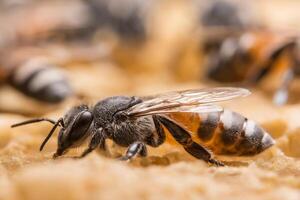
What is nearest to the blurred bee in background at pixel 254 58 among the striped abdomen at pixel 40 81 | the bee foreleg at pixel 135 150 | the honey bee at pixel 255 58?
the honey bee at pixel 255 58

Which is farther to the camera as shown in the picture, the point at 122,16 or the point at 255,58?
the point at 122,16

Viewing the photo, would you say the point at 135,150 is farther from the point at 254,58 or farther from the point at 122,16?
the point at 122,16

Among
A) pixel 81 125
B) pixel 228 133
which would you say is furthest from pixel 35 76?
pixel 228 133

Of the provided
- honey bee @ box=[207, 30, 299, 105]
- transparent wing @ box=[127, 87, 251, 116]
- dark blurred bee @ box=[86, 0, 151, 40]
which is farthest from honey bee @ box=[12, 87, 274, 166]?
dark blurred bee @ box=[86, 0, 151, 40]

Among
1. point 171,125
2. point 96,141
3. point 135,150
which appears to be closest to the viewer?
point 135,150

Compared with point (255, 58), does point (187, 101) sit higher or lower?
higher

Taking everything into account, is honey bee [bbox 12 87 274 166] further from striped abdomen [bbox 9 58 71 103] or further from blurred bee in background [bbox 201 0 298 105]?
striped abdomen [bbox 9 58 71 103]

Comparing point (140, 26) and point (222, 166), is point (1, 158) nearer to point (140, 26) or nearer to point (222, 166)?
point (222, 166)

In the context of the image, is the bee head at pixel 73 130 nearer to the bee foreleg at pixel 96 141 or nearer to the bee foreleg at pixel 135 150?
the bee foreleg at pixel 96 141
